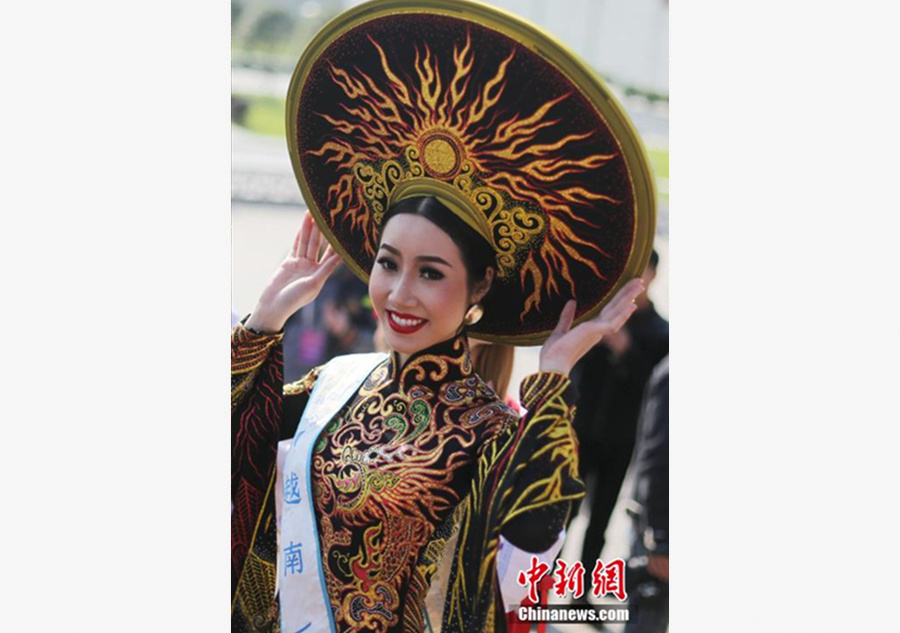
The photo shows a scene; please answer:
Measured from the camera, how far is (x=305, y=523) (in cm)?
293

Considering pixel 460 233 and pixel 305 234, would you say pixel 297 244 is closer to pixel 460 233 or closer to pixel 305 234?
pixel 305 234

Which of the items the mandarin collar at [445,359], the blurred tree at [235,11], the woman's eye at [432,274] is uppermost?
the blurred tree at [235,11]

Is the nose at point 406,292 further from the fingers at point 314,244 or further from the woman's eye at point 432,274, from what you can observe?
the fingers at point 314,244

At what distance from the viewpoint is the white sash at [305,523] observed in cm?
292

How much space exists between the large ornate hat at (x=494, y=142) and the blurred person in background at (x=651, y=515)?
0.48 meters

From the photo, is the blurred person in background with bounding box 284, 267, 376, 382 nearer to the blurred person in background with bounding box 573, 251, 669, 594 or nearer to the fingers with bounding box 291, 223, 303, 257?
the fingers with bounding box 291, 223, 303, 257

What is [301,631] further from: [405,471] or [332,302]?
[332,302]

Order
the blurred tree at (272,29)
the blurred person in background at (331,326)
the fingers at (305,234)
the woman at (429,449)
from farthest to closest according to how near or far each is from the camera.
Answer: the blurred person in background at (331,326), the blurred tree at (272,29), the fingers at (305,234), the woman at (429,449)

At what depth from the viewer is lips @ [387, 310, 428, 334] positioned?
2785 mm

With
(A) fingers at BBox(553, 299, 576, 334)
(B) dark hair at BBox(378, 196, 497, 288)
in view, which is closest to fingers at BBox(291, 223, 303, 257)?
A: (B) dark hair at BBox(378, 196, 497, 288)

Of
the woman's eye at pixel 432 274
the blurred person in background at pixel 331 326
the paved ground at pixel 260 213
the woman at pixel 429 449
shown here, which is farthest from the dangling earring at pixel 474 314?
the blurred person in background at pixel 331 326

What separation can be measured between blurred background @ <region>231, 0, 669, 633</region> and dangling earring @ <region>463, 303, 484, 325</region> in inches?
6.4

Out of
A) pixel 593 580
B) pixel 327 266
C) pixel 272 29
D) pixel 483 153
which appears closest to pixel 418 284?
pixel 483 153

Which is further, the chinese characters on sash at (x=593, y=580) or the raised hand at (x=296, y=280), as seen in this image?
the raised hand at (x=296, y=280)
